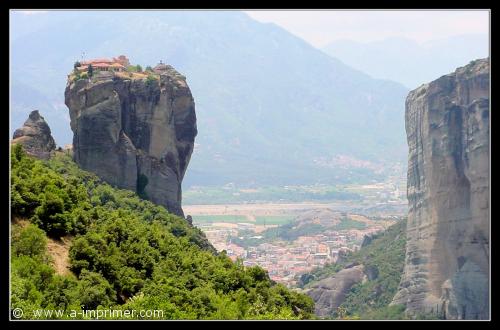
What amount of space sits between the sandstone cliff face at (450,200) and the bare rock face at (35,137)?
66.0 ft

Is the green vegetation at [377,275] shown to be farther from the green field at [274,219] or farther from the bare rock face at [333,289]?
the green field at [274,219]

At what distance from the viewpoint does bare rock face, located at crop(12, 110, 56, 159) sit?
3151 centimetres

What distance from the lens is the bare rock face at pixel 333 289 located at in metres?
46.6

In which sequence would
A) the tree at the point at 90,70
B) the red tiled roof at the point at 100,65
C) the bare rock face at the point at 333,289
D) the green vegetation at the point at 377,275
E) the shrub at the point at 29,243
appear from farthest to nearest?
the bare rock face at the point at 333,289 < the green vegetation at the point at 377,275 < the red tiled roof at the point at 100,65 < the tree at the point at 90,70 < the shrub at the point at 29,243

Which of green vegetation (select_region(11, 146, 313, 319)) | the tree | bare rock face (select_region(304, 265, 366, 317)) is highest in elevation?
the tree

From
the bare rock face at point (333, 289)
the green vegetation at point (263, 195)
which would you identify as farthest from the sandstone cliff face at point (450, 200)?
the green vegetation at point (263, 195)

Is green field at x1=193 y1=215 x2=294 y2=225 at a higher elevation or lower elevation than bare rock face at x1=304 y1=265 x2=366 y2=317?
higher

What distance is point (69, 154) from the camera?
34.7 m

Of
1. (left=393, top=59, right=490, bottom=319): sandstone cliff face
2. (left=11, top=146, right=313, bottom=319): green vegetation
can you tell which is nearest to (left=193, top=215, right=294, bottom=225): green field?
(left=393, top=59, right=490, bottom=319): sandstone cliff face

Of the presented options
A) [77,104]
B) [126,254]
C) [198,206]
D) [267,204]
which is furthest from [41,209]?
[267,204]

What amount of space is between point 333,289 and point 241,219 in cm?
7356

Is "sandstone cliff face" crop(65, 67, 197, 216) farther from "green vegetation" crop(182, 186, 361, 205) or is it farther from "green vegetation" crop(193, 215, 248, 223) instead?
"green vegetation" crop(182, 186, 361, 205)

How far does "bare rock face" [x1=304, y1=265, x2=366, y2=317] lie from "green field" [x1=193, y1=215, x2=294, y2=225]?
6503 cm

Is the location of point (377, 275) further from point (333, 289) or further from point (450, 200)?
point (450, 200)
